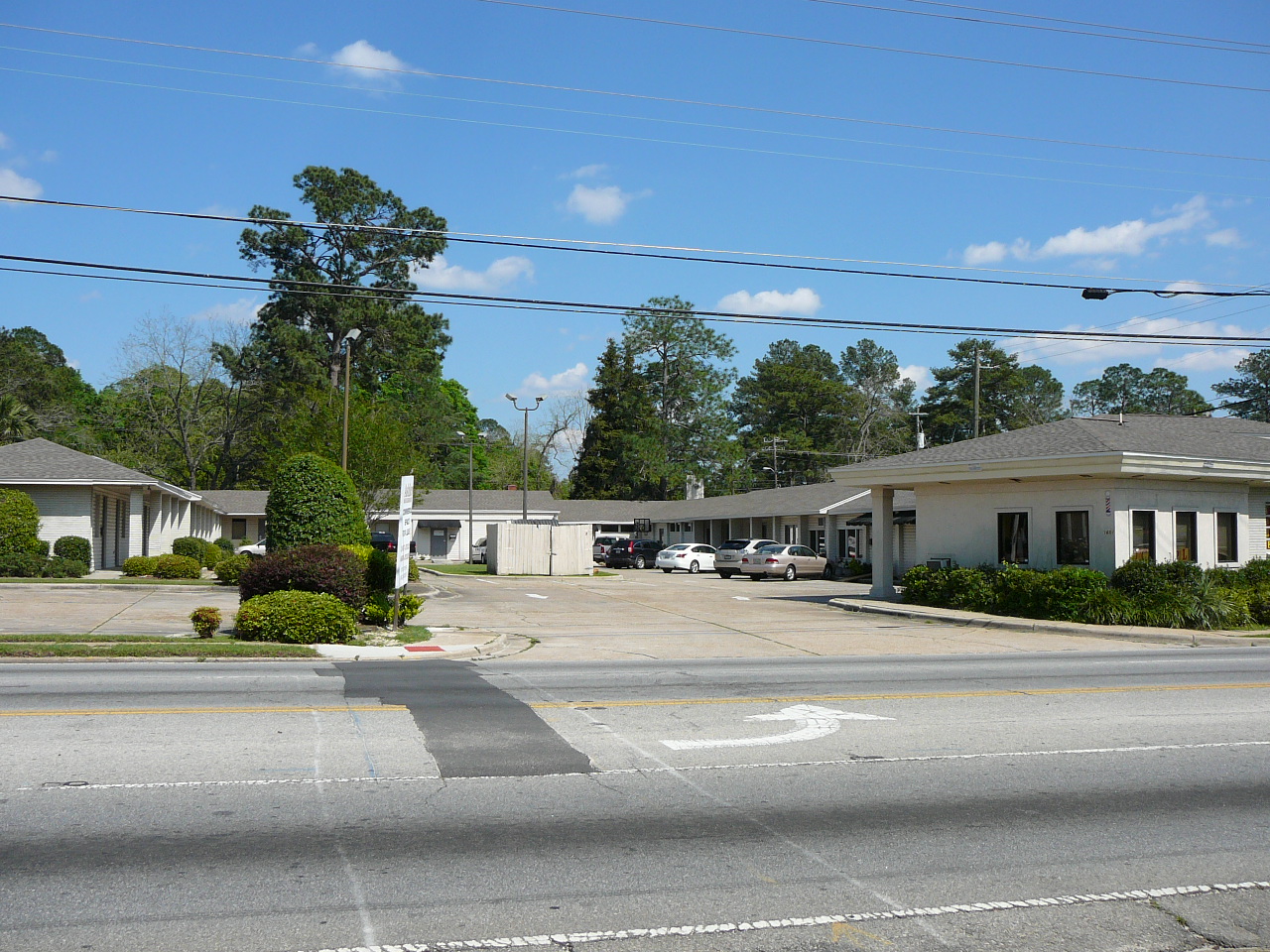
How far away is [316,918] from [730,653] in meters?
12.6

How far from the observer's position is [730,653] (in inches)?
675

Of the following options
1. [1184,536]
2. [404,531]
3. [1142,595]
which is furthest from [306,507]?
[1184,536]

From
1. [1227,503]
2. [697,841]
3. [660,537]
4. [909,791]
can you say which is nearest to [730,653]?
[909,791]

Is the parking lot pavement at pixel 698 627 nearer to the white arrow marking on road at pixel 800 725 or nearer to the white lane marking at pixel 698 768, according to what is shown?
the white arrow marking on road at pixel 800 725

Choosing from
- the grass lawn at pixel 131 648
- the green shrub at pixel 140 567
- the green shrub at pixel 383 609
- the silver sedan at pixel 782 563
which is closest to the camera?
the grass lawn at pixel 131 648

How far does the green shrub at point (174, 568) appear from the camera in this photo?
33.8 m

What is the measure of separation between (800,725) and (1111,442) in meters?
17.9

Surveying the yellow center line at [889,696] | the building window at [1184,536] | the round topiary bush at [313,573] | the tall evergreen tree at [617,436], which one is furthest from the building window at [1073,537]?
the tall evergreen tree at [617,436]

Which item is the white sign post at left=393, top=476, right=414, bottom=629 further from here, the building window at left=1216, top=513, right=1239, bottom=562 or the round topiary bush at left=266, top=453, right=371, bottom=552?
the building window at left=1216, top=513, right=1239, bottom=562

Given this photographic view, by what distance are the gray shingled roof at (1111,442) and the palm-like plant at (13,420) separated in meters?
41.2

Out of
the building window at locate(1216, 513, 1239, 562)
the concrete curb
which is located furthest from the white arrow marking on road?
the building window at locate(1216, 513, 1239, 562)

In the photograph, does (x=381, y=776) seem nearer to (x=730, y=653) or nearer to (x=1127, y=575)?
(x=730, y=653)

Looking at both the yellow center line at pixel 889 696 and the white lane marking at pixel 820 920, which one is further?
the yellow center line at pixel 889 696

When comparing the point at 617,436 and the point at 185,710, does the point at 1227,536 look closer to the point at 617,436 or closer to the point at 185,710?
the point at 185,710
